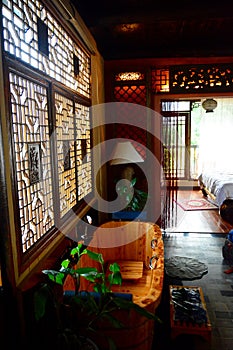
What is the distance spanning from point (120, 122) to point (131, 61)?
2.81 feet

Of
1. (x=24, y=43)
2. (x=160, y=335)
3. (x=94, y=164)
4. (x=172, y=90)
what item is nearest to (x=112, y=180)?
(x=94, y=164)

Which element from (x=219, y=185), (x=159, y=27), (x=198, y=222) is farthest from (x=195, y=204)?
(x=159, y=27)

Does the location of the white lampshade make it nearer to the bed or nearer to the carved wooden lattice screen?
the carved wooden lattice screen

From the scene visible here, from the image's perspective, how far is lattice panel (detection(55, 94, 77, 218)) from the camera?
2.18m

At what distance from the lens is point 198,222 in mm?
5227

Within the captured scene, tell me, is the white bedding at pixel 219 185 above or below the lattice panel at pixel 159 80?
below

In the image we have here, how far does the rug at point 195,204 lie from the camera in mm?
6279

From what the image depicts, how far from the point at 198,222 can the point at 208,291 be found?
236 centimetres

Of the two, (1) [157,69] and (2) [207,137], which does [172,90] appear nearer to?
(1) [157,69]

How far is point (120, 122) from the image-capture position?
4.03m

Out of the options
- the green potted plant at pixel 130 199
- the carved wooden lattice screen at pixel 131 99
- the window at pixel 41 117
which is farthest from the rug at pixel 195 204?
the window at pixel 41 117

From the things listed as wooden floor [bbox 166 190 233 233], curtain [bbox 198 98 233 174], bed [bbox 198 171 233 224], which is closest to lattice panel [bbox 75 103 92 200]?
wooden floor [bbox 166 190 233 233]

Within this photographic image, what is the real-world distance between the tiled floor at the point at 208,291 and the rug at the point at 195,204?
1773 mm

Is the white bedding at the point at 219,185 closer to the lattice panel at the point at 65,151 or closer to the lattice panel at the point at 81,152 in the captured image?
the lattice panel at the point at 81,152
